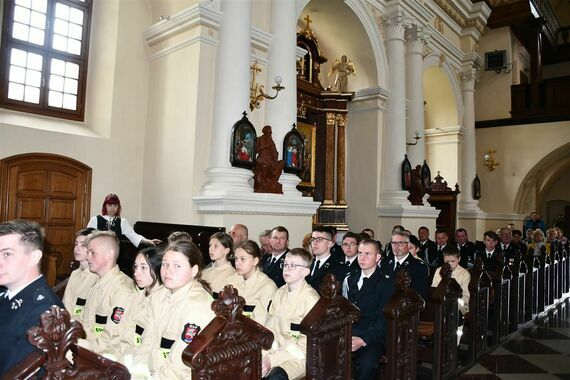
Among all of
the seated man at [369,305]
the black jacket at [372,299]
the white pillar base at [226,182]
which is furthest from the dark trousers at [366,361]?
the white pillar base at [226,182]

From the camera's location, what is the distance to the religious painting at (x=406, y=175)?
10.7 meters

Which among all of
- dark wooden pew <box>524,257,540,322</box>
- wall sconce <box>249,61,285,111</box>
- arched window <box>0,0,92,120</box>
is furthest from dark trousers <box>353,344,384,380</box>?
arched window <box>0,0,92,120</box>

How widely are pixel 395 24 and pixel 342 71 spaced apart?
164 cm

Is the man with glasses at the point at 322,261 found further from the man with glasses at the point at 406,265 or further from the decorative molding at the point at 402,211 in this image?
the decorative molding at the point at 402,211

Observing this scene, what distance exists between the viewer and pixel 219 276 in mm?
4266

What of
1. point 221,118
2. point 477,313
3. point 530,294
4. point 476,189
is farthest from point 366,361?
point 476,189

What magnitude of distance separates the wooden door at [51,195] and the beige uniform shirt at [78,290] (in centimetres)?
321

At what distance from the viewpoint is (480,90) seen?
16.0m

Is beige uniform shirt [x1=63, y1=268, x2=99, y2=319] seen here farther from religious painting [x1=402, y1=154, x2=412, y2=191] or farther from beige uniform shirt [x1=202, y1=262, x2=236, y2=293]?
religious painting [x1=402, y1=154, x2=412, y2=191]

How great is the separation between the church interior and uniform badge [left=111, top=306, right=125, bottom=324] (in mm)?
3330

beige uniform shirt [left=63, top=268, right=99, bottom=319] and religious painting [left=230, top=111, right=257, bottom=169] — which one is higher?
religious painting [left=230, top=111, right=257, bottom=169]

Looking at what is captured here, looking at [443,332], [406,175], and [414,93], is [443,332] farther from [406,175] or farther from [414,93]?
[414,93]

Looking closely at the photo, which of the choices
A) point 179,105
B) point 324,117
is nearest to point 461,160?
point 324,117

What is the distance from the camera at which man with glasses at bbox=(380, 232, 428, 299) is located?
488 centimetres
